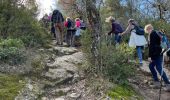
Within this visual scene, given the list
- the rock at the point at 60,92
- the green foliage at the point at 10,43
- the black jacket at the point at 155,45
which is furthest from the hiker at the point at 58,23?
the rock at the point at 60,92

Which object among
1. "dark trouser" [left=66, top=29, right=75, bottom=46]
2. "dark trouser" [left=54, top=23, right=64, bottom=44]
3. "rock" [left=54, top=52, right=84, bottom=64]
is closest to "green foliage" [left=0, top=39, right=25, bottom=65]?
"rock" [left=54, top=52, right=84, bottom=64]

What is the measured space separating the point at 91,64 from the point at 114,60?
2.33ft

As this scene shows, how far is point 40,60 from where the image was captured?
11.6 m

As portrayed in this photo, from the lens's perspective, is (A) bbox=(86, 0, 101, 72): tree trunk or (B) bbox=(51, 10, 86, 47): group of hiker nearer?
(A) bbox=(86, 0, 101, 72): tree trunk

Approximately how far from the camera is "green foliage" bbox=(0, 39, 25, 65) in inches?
412

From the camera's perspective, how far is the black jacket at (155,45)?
1066 cm

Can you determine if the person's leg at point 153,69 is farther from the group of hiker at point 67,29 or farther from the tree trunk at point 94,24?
the group of hiker at point 67,29

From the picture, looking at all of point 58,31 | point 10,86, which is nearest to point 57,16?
point 58,31

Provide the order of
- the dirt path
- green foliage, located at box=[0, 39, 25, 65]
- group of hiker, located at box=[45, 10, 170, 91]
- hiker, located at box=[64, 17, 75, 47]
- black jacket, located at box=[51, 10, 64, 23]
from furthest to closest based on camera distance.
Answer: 1. hiker, located at box=[64, 17, 75, 47]
2. black jacket, located at box=[51, 10, 64, 23]
3. group of hiker, located at box=[45, 10, 170, 91]
4. the dirt path
5. green foliage, located at box=[0, 39, 25, 65]

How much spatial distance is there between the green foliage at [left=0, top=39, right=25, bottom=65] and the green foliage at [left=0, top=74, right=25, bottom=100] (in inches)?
35.5

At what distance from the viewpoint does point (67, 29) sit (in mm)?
16188

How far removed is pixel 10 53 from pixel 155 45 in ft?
13.3

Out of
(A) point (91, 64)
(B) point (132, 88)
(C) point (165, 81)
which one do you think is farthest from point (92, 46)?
(C) point (165, 81)

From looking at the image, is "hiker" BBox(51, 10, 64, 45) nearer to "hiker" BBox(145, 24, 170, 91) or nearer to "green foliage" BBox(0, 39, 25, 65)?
"green foliage" BBox(0, 39, 25, 65)
